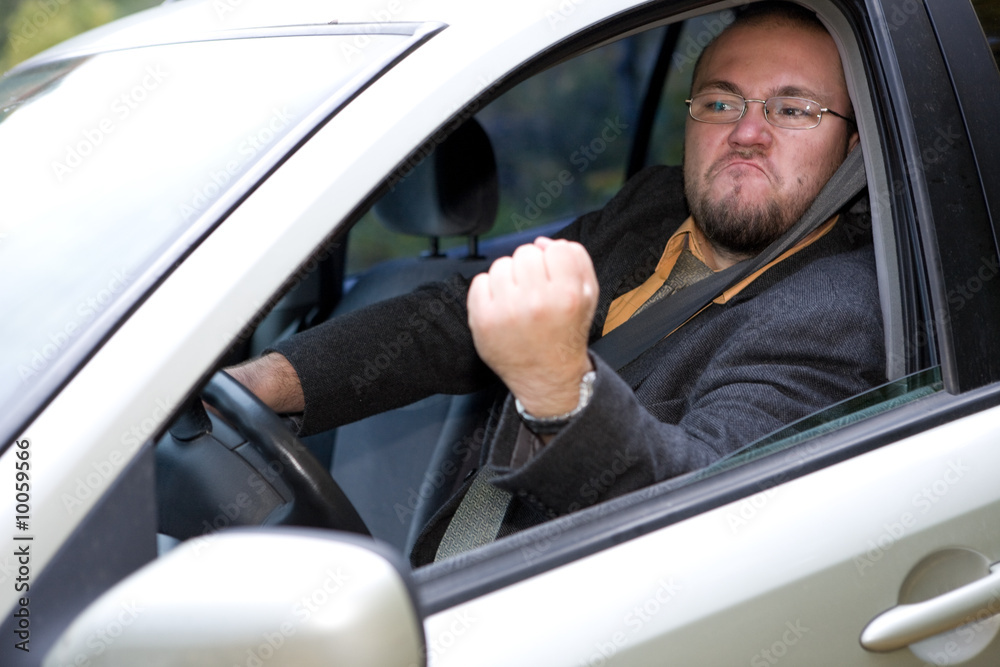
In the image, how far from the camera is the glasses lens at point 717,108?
197 centimetres

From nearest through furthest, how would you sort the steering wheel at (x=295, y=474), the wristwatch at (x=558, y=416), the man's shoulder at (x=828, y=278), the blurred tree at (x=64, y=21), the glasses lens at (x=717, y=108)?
the wristwatch at (x=558, y=416) < the steering wheel at (x=295, y=474) < the man's shoulder at (x=828, y=278) < the glasses lens at (x=717, y=108) < the blurred tree at (x=64, y=21)

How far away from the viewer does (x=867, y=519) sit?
110 centimetres

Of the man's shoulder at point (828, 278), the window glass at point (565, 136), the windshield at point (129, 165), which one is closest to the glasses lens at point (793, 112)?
the man's shoulder at point (828, 278)

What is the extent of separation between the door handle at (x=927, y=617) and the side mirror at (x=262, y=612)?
22.8 inches

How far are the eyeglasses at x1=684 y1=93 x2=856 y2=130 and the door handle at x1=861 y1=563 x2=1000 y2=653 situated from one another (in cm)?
105

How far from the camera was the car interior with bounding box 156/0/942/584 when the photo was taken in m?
1.23
